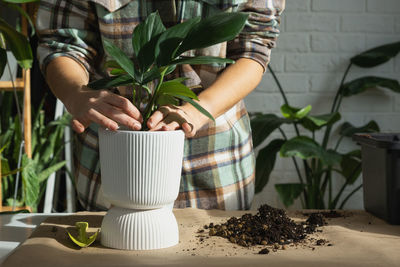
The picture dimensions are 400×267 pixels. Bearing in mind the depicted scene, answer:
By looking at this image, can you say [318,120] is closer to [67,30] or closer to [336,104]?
[336,104]

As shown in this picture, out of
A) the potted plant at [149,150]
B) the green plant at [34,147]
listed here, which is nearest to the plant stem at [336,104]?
the green plant at [34,147]

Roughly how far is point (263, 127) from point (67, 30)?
1.29 m

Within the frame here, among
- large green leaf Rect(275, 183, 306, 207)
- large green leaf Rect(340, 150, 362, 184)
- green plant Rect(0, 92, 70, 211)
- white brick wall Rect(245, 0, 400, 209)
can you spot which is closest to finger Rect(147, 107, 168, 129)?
green plant Rect(0, 92, 70, 211)

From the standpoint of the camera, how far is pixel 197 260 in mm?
726

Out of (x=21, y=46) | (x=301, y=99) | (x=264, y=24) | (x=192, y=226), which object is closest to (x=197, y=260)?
(x=192, y=226)

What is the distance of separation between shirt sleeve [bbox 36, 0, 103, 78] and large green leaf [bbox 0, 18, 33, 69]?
203 millimetres

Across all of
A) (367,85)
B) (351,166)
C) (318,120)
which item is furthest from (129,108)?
(367,85)

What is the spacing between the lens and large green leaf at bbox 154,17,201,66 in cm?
75

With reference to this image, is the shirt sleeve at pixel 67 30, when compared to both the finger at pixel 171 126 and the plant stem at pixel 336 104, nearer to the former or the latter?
the finger at pixel 171 126

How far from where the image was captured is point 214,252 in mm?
774

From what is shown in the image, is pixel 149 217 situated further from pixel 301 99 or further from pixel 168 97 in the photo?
pixel 301 99

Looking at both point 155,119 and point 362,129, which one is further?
point 362,129

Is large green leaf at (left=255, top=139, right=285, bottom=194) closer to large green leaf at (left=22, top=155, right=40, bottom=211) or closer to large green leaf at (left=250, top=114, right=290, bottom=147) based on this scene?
large green leaf at (left=250, top=114, right=290, bottom=147)

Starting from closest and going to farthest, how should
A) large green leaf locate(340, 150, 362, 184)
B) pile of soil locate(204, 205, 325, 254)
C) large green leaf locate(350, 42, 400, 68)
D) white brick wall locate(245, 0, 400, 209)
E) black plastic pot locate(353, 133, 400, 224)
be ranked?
1. pile of soil locate(204, 205, 325, 254)
2. black plastic pot locate(353, 133, 400, 224)
3. large green leaf locate(340, 150, 362, 184)
4. large green leaf locate(350, 42, 400, 68)
5. white brick wall locate(245, 0, 400, 209)
